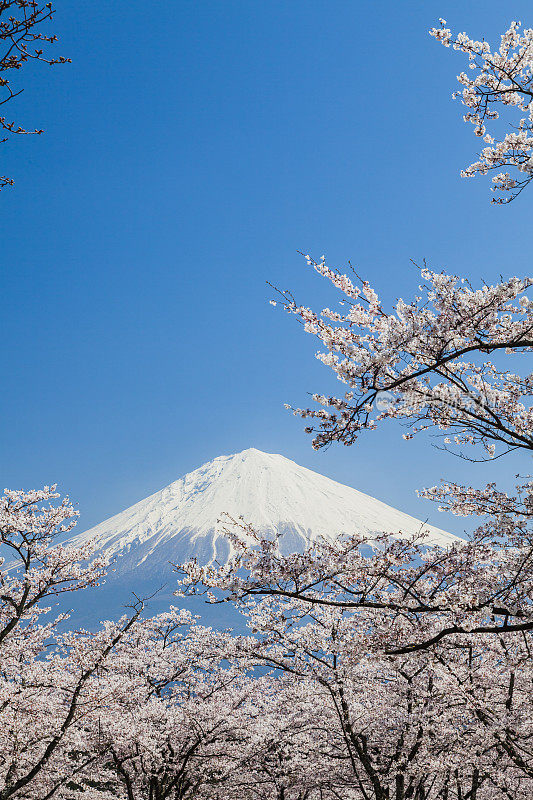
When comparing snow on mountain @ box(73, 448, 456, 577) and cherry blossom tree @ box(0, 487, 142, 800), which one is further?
snow on mountain @ box(73, 448, 456, 577)

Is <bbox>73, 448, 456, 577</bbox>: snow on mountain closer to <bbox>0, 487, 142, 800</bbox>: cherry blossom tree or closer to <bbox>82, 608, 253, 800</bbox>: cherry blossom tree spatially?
<bbox>82, 608, 253, 800</bbox>: cherry blossom tree

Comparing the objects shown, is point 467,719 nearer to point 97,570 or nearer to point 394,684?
point 394,684

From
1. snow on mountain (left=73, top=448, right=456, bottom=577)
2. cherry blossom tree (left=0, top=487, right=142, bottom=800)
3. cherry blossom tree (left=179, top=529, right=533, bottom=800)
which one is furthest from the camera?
snow on mountain (left=73, top=448, right=456, bottom=577)

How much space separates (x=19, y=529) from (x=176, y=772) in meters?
7.45

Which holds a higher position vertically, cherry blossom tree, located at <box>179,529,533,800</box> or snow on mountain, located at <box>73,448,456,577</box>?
snow on mountain, located at <box>73,448,456,577</box>

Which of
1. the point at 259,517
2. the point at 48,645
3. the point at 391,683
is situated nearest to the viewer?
the point at 391,683

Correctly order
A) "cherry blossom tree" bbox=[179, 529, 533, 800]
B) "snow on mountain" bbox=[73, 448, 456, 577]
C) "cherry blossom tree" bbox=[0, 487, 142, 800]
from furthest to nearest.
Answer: "snow on mountain" bbox=[73, 448, 456, 577] < "cherry blossom tree" bbox=[0, 487, 142, 800] < "cherry blossom tree" bbox=[179, 529, 533, 800]

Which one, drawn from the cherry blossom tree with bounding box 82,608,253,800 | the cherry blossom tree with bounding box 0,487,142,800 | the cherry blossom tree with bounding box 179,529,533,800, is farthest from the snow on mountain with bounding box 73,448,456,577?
the cherry blossom tree with bounding box 179,529,533,800

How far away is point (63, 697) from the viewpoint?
13.3 m

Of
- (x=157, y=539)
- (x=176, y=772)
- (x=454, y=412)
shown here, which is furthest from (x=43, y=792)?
(x=157, y=539)

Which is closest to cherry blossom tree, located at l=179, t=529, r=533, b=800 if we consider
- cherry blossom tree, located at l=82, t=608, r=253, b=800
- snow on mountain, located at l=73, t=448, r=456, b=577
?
cherry blossom tree, located at l=82, t=608, r=253, b=800

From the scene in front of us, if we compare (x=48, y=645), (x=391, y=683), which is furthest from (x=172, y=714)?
(x=391, y=683)

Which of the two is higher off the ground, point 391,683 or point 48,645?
point 48,645

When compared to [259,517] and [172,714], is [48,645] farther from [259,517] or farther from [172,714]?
[259,517]
